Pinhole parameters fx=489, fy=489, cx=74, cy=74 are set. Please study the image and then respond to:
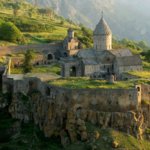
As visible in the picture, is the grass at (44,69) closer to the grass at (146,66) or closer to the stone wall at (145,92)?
the grass at (146,66)

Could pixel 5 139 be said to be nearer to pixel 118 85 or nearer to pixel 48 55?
pixel 118 85

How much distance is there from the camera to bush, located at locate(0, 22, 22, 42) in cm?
9188

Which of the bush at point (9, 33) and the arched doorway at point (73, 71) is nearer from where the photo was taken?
the arched doorway at point (73, 71)

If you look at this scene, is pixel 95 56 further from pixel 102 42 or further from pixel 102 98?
pixel 102 98

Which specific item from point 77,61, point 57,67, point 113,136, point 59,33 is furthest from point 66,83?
point 59,33

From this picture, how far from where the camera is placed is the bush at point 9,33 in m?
91.9

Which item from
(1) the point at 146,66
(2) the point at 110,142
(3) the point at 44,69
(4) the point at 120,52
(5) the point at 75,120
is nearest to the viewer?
(2) the point at 110,142

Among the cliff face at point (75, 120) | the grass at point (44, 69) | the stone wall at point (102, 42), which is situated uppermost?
the stone wall at point (102, 42)

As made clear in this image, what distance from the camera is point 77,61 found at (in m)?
69.2

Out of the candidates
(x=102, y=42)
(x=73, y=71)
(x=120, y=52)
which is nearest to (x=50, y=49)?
(x=102, y=42)

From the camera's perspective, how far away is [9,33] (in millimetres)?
91938

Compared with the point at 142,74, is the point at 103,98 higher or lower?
lower

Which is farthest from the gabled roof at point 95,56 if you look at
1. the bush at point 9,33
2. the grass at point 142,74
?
the bush at point 9,33

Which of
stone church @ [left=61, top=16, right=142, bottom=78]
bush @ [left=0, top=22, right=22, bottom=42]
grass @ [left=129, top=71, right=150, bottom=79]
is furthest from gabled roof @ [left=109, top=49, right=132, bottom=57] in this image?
bush @ [left=0, top=22, right=22, bottom=42]
